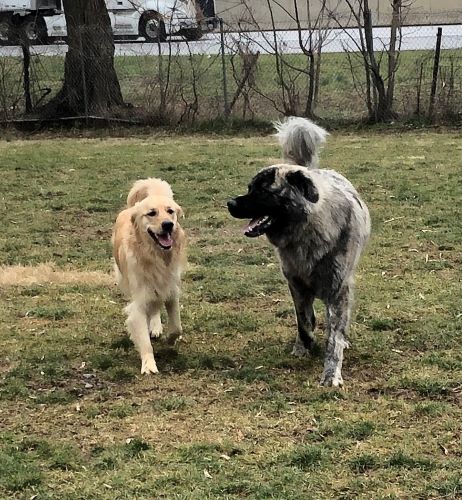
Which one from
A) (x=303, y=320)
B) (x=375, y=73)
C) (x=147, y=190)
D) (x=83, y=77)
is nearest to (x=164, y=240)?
(x=147, y=190)

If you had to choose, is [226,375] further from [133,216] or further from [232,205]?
[133,216]

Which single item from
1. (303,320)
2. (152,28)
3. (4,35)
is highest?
(152,28)

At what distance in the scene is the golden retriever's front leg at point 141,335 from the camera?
15.3ft

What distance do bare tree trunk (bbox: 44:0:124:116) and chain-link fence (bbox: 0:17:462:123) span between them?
0.30 ft

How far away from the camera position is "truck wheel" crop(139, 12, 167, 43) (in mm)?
14164

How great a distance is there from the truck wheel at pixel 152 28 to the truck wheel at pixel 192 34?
366 millimetres

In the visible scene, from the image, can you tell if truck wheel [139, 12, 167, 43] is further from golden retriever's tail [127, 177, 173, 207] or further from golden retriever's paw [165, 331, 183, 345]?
golden retriever's paw [165, 331, 183, 345]

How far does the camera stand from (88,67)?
1419 centimetres

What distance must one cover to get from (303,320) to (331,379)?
0.56m

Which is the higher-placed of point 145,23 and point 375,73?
point 145,23

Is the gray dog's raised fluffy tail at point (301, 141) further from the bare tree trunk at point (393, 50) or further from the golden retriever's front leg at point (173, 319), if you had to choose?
the bare tree trunk at point (393, 50)

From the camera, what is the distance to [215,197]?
29.7ft

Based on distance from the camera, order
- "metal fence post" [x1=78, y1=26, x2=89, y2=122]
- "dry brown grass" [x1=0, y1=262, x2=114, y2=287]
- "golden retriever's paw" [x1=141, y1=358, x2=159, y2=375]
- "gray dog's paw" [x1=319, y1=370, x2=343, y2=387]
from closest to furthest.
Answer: "gray dog's paw" [x1=319, y1=370, x2=343, y2=387] < "golden retriever's paw" [x1=141, y1=358, x2=159, y2=375] < "dry brown grass" [x1=0, y1=262, x2=114, y2=287] < "metal fence post" [x1=78, y1=26, x2=89, y2=122]

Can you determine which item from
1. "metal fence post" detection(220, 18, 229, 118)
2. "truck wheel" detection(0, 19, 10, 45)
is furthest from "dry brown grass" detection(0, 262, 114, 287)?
"truck wheel" detection(0, 19, 10, 45)
